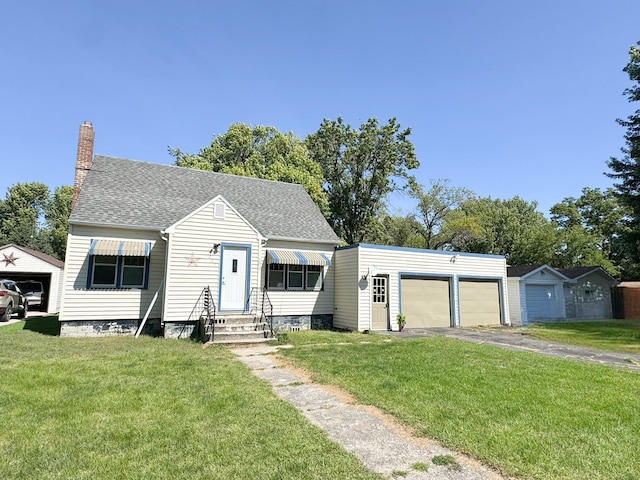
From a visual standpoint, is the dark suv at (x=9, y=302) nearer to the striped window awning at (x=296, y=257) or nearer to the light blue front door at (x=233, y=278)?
the light blue front door at (x=233, y=278)

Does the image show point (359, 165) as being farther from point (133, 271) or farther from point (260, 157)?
point (133, 271)

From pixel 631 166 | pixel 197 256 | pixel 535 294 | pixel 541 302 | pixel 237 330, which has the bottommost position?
pixel 237 330

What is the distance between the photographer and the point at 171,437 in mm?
4016

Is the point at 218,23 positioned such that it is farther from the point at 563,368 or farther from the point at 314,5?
the point at 563,368

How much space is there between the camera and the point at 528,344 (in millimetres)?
11516

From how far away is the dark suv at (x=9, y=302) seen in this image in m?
14.6

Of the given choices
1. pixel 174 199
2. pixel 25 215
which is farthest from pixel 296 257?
pixel 25 215

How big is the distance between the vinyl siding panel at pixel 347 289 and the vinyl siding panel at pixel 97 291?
6.82 meters

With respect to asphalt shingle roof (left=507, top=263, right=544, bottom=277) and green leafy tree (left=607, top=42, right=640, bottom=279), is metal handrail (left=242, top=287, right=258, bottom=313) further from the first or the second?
green leafy tree (left=607, top=42, right=640, bottom=279)

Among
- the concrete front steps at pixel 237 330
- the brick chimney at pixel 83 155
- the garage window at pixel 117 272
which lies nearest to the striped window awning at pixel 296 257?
the concrete front steps at pixel 237 330

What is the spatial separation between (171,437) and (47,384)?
11.5 ft

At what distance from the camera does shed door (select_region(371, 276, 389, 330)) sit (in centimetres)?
1445

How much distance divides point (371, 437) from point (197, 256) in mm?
9554

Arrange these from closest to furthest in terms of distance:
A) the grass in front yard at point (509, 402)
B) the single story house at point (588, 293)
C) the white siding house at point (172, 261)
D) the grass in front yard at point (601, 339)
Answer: the grass in front yard at point (509, 402)
the grass in front yard at point (601, 339)
the white siding house at point (172, 261)
the single story house at point (588, 293)
